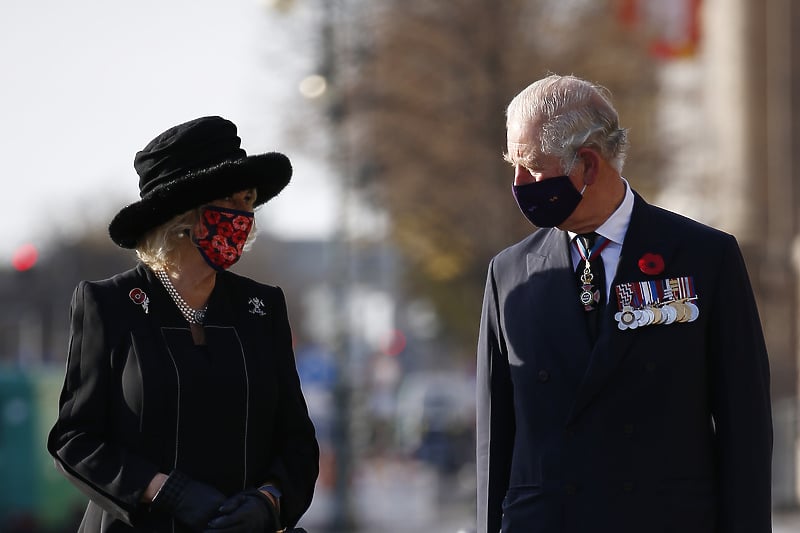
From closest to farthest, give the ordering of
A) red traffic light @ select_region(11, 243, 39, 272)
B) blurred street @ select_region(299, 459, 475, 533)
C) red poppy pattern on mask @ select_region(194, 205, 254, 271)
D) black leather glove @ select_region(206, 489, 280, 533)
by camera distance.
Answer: black leather glove @ select_region(206, 489, 280, 533) < red poppy pattern on mask @ select_region(194, 205, 254, 271) < blurred street @ select_region(299, 459, 475, 533) < red traffic light @ select_region(11, 243, 39, 272)

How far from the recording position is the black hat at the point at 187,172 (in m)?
4.48

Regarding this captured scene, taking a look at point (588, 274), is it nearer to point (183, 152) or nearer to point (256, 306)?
point (256, 306)

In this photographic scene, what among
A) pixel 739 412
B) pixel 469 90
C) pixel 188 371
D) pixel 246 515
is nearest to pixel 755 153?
pixel 469 90

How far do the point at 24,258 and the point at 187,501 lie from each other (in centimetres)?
1828

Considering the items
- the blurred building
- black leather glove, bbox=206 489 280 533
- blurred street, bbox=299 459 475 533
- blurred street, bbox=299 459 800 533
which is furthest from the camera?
the blurred building

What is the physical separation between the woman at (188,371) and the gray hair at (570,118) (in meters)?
0.79

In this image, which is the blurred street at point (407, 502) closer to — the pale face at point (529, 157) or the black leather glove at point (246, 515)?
the pale face at point (529, 157)

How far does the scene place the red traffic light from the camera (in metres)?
21.9

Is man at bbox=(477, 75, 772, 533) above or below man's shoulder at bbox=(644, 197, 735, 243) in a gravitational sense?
below

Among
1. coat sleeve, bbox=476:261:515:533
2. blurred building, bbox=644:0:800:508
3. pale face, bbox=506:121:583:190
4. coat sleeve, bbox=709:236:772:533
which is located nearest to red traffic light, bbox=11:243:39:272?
blurred building, bbox=644:0:800:508

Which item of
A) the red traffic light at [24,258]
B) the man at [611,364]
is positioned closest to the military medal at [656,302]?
the man at [611,364]

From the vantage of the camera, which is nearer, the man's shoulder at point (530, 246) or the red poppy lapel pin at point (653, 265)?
the red poppy lapel pin at point (653, 265)

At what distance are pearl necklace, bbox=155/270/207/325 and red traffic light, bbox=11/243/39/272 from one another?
1786cm

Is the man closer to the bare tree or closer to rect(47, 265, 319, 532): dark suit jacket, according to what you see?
rect(47, 265, 319, 532): dark suit jacket
